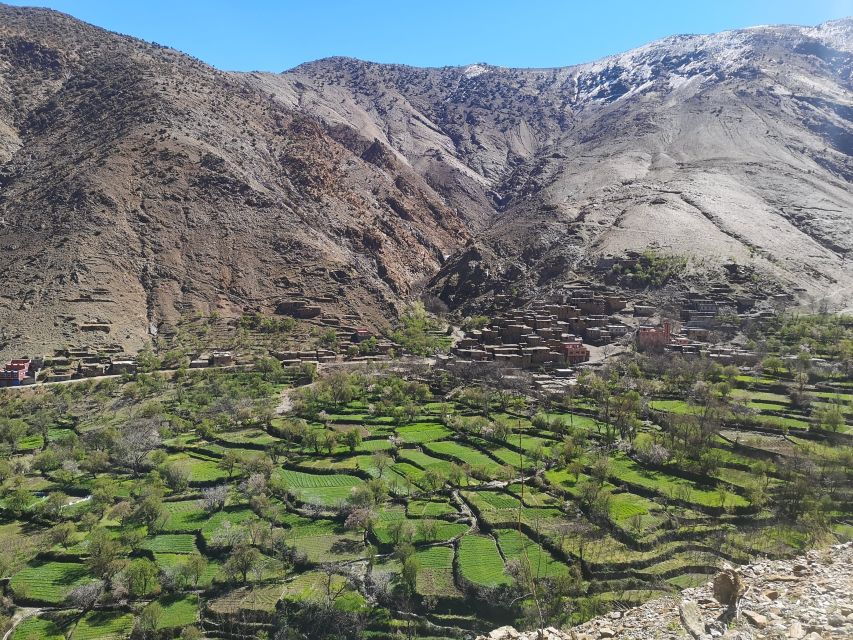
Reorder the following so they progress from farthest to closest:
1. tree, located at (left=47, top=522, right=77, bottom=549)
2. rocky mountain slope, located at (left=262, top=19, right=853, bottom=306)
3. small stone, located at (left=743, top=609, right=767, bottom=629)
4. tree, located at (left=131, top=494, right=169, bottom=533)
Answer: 1. rocky mountain slope, located at (left=262, top=19, right=853, bottom=306)
2. tree, located at (left=131, top=494, right=169, bottom=533)
3. tree, located at (left=47, top=522, right=77, bottom=549)
4. small stone, located at (left=743, top=609, right=767, bottom=629)

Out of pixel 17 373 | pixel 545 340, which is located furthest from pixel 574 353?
pixel 17 373

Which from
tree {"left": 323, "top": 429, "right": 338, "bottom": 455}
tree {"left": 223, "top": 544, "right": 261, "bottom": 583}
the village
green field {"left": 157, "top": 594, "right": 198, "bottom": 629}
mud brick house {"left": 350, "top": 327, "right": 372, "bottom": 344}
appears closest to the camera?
green field {"left": 157, "top": 594, "right": 198, "bottom": 629}

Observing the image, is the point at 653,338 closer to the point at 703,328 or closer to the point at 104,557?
the point at 703,328

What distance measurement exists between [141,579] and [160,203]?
57.1 meters

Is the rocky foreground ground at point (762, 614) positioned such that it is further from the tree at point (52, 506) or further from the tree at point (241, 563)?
the tree at point (52, 506)

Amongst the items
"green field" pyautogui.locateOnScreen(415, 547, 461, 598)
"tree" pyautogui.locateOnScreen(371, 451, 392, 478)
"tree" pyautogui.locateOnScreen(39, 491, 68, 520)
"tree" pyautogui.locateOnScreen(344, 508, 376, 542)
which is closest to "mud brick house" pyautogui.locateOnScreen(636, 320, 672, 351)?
"tree" pyautogui.locateOnScreen(371, 451, 392, 478)

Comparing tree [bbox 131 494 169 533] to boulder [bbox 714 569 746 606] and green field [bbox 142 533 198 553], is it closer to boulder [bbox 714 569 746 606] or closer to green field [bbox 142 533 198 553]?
green field [bbox 142 533 198 553]

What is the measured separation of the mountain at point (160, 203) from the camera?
5631 centimetres

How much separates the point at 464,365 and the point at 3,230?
5188 cm

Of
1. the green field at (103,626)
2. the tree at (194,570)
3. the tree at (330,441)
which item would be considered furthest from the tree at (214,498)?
the green field at (103,626)

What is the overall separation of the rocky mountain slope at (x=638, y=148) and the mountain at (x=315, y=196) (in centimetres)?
55

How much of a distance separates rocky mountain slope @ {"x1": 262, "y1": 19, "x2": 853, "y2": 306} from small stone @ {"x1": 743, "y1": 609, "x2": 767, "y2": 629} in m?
63.1

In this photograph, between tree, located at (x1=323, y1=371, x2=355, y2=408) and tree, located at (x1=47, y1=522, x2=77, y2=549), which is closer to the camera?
tree, located at (x1=47, y1=522, x2=77, y2=549)

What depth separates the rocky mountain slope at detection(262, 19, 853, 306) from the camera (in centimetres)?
7488
